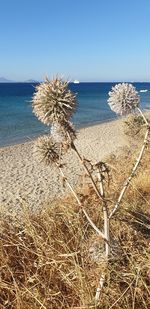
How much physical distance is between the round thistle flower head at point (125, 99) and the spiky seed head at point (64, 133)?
16.1 inches

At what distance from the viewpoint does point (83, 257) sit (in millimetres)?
3307

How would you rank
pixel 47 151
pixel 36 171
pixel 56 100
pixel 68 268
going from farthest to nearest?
pixel 36 171
pixel 47 151
pixel 68 268
pixel 56 100

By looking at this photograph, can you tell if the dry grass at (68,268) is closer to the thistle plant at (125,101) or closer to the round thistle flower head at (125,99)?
the thistle plant at (125,101)

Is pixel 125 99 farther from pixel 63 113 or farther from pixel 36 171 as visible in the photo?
pixel 36 171

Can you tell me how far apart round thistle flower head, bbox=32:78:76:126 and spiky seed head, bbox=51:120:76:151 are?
2.8 inches

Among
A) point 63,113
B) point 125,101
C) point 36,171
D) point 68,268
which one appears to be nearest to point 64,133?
point 63,113

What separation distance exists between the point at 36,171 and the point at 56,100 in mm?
14416

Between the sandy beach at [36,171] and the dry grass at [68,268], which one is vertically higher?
the dry grass at [68,268]

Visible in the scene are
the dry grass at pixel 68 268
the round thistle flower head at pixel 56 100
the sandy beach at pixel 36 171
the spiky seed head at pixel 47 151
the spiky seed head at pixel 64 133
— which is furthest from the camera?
the sandy beach at pixel 36 171

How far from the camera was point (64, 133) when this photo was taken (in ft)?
9.53

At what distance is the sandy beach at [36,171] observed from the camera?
12.5 metres

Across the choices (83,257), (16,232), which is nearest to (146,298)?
(83,257)

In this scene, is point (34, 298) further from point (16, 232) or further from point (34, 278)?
point (16, 232)

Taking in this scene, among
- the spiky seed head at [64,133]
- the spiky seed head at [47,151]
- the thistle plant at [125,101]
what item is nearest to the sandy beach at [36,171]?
the spiky seed head at [47,151]
